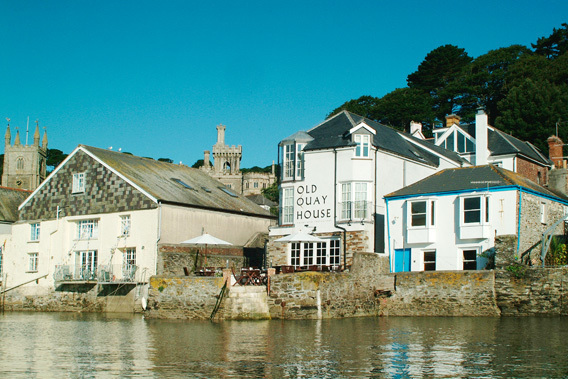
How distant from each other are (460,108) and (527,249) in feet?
138

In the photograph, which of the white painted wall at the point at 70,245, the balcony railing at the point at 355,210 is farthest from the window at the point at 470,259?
the white painted wall at the point at 70,245

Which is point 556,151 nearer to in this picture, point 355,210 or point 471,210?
point 471,210

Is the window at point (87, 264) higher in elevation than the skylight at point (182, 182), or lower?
lower

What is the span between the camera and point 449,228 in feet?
106

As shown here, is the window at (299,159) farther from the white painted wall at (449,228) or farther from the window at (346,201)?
the white painted wall at (449,228)

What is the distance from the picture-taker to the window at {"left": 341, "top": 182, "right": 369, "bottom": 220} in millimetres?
34000

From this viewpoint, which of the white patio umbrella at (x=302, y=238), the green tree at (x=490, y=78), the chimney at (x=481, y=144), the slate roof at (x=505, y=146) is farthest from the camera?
the green tree at (x=490, y=78)

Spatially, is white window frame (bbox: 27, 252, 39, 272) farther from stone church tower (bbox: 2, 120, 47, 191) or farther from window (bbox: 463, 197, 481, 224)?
stone church tower (bbox: 2, 120, 47, 191)

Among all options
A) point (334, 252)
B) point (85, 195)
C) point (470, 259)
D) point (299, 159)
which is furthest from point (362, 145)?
point (85, 195)

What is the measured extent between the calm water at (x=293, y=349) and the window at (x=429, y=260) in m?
5.18

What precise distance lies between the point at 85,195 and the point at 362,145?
645 inches

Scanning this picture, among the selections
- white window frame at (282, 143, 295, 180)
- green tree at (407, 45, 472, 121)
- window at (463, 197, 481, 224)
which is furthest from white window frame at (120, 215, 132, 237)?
green tree at (407, 45, 472, 121)

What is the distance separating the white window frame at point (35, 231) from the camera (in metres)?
40.4

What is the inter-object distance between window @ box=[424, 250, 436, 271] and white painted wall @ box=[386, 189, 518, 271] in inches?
7.7
